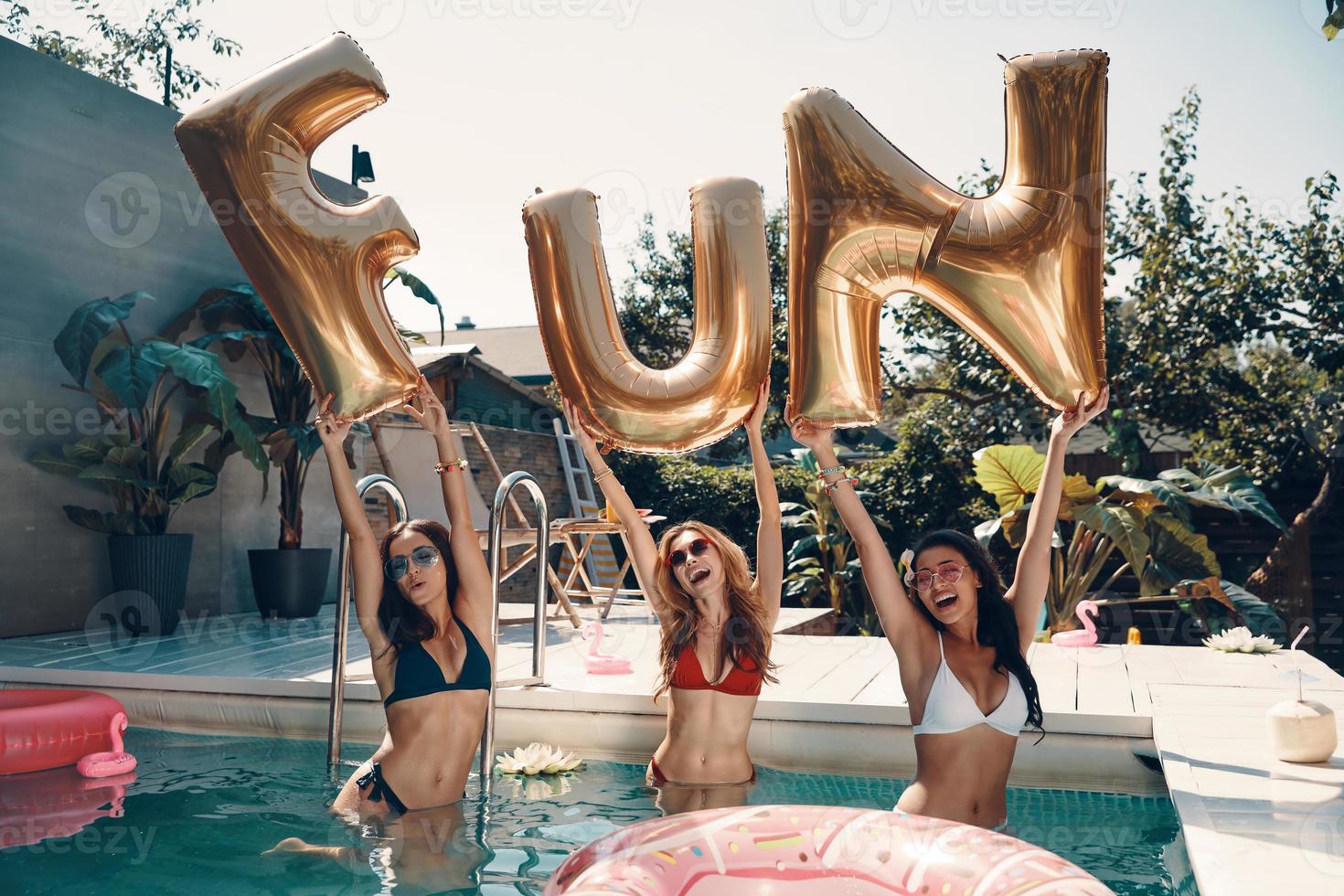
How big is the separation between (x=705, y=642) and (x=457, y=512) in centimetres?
89

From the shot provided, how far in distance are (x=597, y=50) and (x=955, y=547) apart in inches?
119

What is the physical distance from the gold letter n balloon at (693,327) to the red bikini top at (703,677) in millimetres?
781

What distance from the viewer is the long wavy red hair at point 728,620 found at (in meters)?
3.28

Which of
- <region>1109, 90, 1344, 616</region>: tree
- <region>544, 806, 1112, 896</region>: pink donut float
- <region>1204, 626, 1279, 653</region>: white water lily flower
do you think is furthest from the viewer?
<region>1109, 90, 1344, 616</region>: tree

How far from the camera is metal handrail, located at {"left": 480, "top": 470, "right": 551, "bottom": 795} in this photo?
3619mm

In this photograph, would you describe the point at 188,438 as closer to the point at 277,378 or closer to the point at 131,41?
the point at 277,378

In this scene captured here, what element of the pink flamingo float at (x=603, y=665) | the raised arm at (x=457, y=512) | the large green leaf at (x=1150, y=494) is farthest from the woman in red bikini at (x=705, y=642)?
the large green leaf at (x=1150, y=494)

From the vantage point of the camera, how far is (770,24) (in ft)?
13.0

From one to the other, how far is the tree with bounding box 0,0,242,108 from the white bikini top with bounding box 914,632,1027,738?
16.4 m

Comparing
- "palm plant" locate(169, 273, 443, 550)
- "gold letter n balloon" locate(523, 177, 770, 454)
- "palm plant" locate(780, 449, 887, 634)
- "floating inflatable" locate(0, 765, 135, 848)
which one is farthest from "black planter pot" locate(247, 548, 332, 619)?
"gold letter n balloon" locate(523, 177, 770, 454)

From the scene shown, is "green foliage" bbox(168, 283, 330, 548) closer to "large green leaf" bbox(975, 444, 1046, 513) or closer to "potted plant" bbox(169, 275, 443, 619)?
"potted plant" bbox(169, 275, 443, 619)

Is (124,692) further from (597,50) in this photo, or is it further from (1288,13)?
(1288,13)

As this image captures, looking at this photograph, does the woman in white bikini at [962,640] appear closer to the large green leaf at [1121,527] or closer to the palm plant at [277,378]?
the large green leaf at [1121,527]

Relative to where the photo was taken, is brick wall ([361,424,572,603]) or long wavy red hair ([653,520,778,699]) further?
brick wall ([361,424,572,603])
